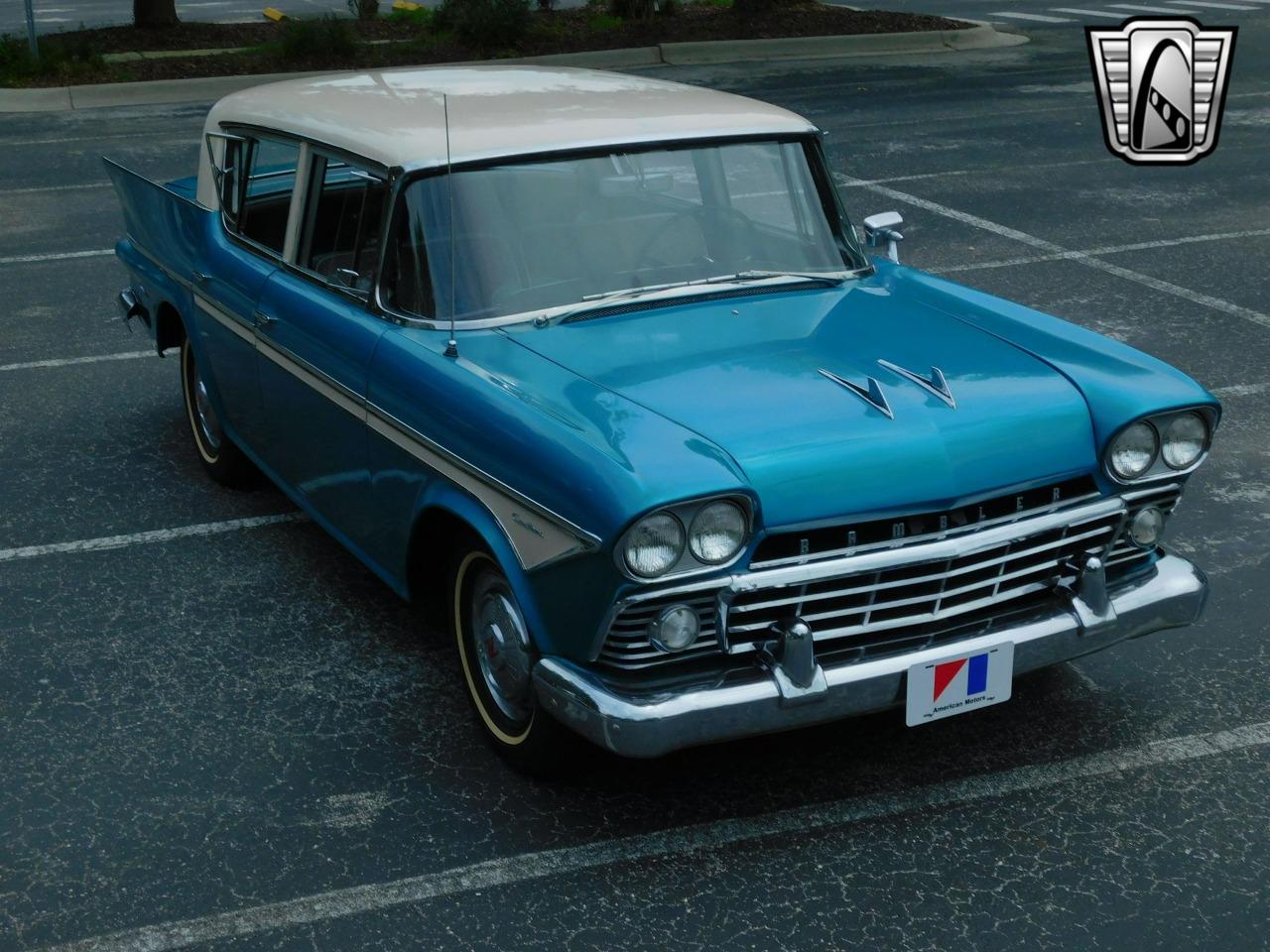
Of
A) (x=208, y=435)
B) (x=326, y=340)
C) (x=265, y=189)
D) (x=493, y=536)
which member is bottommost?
(x=208, y=435)

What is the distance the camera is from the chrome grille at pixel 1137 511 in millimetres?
3920

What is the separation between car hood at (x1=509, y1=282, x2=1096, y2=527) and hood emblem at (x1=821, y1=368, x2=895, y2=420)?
0.02m

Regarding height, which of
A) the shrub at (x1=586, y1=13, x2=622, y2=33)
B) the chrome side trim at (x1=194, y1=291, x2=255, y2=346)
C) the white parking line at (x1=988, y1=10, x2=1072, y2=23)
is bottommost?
the chrome side trim at (x1=194, y1=291, x2=255, y2=346)

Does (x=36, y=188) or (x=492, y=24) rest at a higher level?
(x=492, y=24)

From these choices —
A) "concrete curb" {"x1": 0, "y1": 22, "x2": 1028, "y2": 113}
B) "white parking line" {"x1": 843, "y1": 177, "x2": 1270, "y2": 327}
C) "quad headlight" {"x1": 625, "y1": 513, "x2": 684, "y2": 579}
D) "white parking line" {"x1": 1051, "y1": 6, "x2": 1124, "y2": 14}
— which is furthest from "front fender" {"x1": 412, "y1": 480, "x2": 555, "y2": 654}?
"white parking line" {"x1": 1051, "y1": 6, "x2": 1124, "y2": 14}

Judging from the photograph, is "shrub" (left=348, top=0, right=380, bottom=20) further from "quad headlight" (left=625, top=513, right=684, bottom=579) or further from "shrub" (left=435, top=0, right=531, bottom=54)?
"quad headlight" (left=625, top=513, right=684, bottom=579)

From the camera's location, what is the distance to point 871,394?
3.80 metres

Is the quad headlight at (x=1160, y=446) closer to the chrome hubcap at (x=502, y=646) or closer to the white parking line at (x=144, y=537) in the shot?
the chrome hubcap at (x=502, y=646)

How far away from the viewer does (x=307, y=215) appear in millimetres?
4973

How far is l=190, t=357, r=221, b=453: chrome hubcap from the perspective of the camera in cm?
602

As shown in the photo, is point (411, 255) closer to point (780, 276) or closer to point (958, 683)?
point (780, 276)

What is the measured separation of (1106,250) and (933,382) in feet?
20.0

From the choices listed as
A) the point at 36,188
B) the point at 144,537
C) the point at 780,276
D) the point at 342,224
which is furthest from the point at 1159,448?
the point at 36,188

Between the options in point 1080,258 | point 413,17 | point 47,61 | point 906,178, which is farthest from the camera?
point 413,17
